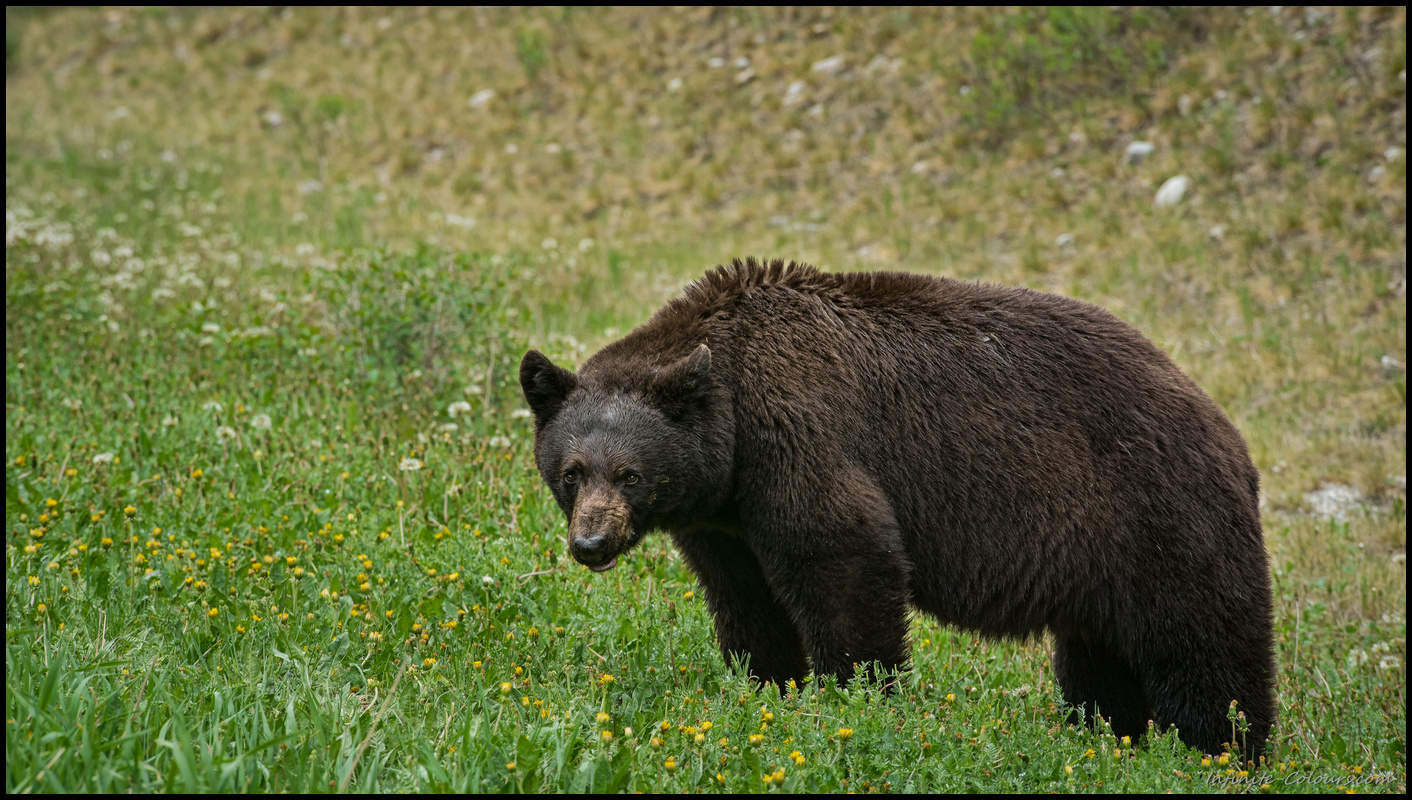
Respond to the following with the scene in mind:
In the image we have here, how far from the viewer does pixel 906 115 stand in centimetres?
1423

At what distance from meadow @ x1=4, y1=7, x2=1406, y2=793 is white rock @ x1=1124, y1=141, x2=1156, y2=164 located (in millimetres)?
71

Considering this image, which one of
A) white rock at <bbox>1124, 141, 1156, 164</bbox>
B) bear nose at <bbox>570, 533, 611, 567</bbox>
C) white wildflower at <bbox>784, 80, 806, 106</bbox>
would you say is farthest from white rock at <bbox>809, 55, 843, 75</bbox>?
bear nose at <bbox>570, 533, 611, 567</bbox>

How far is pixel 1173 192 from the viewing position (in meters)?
11.1

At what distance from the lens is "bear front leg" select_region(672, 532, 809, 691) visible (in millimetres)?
4363

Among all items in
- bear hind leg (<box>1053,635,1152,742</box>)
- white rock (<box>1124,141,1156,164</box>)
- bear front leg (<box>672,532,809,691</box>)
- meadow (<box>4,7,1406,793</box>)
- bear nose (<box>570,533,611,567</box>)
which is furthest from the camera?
white rock (<box>1124,141,1156,164</box>)

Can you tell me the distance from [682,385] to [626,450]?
0.31 m

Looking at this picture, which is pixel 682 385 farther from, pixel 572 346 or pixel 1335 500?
pixel 1335 500

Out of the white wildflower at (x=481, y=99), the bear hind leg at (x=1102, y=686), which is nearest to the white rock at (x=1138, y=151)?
the bear hind leg at (x=1102, y=686)

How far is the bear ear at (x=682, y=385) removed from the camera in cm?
392

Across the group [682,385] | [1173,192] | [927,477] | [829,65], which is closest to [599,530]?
[682,385]

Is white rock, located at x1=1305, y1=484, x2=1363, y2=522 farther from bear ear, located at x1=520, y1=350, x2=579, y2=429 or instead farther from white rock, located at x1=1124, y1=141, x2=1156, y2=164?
white rock, located at x1=1124, y1=141, x2=1156, y2=164

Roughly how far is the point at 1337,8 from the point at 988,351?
10554 millimetres

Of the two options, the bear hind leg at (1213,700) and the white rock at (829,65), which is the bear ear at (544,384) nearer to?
the bear hind leg at (1213,700)

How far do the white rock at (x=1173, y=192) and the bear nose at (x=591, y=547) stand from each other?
360 inches
